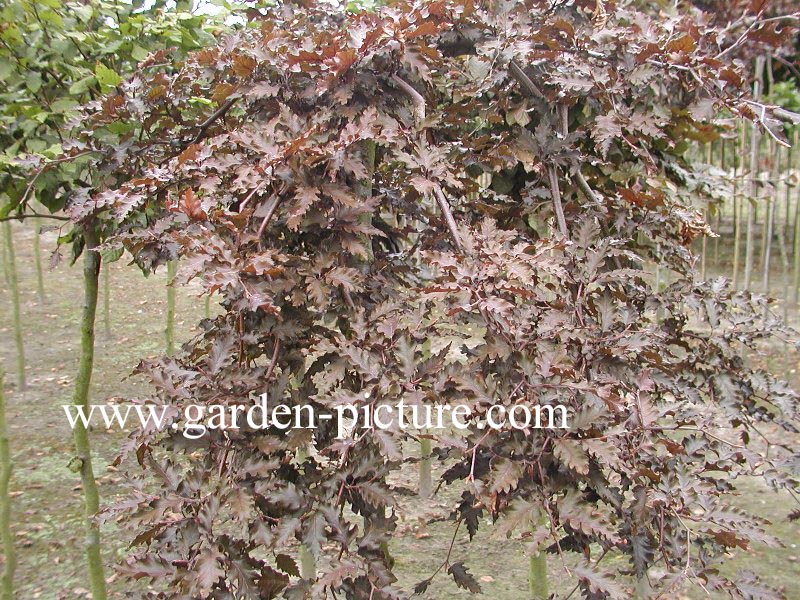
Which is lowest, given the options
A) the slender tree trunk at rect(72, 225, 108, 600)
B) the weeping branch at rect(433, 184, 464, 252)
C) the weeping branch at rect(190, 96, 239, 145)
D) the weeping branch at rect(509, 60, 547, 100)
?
the slender tree trunk at rect(72, 225, 108, 600)

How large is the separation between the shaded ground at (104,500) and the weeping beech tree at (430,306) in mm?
846

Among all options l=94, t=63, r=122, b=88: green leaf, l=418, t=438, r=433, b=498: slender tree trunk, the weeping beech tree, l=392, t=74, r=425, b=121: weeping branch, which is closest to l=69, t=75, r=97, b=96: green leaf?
l=94, t=63, r=122, b=88: green leaf

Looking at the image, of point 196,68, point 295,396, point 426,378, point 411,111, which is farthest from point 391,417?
point 196,68

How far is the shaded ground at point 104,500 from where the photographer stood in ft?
10.7

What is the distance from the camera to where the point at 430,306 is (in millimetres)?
1178

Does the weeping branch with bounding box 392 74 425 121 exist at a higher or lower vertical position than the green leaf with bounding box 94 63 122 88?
lower

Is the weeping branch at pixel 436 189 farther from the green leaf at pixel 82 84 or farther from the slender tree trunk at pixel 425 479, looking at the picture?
the slender tree trunk at pixel 425 479

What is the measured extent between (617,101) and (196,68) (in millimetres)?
943

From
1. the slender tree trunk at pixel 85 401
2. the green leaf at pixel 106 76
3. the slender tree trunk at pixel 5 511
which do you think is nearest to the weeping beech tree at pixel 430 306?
the green leaf at pixel 106 76

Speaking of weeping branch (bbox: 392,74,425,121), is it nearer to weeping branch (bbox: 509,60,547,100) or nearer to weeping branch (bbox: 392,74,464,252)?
weeping branch (bbox: 392,74,464,252)

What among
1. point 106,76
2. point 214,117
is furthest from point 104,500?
point 214,117

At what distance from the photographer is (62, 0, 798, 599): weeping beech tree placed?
100cm

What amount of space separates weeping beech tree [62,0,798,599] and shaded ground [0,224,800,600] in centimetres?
85

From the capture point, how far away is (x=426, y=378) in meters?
1.06
